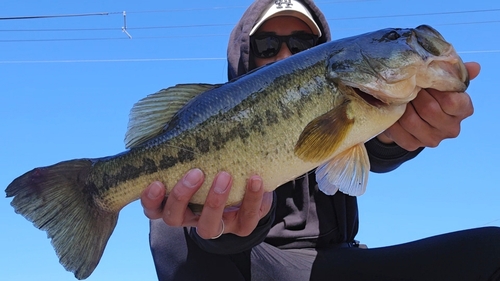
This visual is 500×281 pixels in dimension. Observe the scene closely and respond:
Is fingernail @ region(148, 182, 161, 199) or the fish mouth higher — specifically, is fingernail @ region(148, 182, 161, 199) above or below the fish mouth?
Result: below

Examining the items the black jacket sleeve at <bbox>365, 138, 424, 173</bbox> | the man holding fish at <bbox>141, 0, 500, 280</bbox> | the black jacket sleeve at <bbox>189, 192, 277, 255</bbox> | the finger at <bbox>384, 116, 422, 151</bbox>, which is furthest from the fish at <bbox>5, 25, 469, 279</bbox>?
the black jacket sleeve at <bbox>365, 138, 424, 173</bbox>

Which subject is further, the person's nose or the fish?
the person's nose

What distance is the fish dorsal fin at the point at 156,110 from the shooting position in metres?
2.62

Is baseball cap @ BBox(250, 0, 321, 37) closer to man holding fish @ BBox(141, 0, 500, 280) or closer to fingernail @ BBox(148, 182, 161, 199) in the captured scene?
man holding fish @ BBox(141, 0, 500, 280)

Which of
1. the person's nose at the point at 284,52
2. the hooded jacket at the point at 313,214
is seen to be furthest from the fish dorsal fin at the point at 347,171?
the person's nose at the point at 284,52

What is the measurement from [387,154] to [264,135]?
129cm

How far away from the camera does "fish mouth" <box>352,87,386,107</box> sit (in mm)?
2473

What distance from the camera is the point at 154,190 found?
2.47m

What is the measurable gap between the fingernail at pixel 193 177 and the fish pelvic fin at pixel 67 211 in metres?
0.43

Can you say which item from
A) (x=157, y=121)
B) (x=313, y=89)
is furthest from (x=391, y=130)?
(x=157, y=121)

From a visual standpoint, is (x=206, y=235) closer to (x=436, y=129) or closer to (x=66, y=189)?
(x=66, y=189)

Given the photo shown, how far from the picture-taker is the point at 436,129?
270 cm

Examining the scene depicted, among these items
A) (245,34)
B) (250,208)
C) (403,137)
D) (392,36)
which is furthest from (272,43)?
(250,208)

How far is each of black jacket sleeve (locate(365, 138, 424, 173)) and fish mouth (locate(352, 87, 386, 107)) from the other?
0.93m
